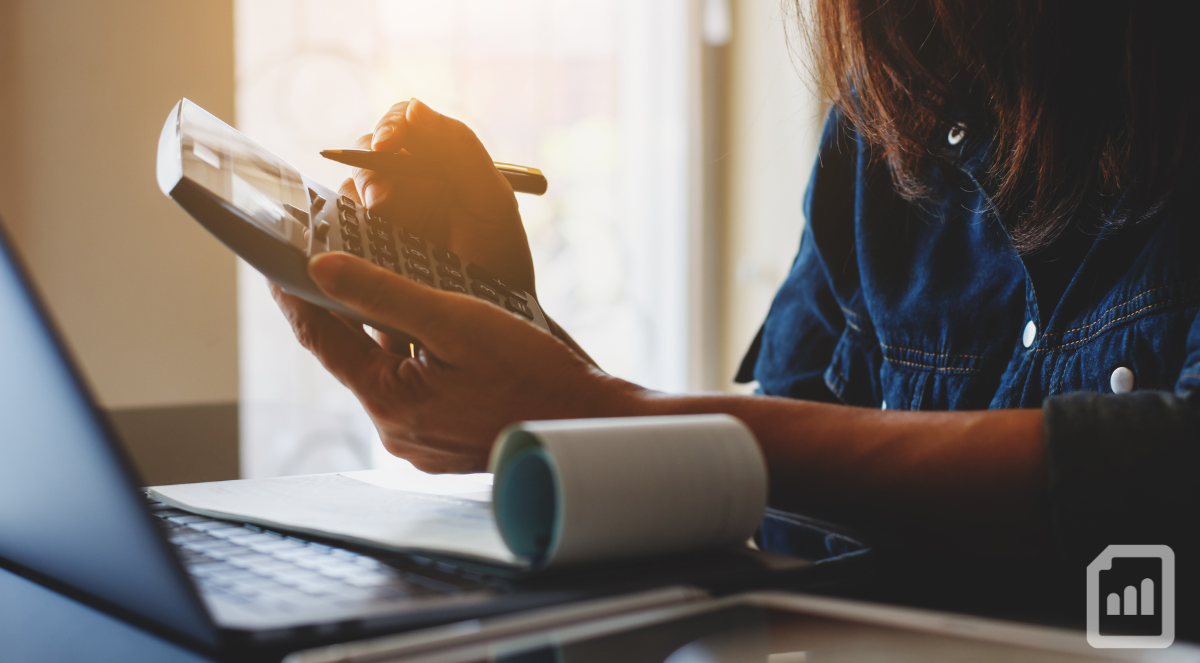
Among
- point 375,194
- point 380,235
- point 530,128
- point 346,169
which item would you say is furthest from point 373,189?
point 530,128

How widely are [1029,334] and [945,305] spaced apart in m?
0.06

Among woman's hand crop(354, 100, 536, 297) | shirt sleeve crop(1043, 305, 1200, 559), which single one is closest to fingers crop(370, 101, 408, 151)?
woman's hand crop(354, 100, 536, 297)

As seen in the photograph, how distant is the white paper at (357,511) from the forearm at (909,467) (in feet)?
0.36

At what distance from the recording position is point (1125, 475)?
0.29 meters

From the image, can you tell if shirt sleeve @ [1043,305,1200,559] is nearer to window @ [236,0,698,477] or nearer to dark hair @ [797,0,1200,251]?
dark hair @ [797,0,1200,251]

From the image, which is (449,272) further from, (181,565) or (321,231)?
(181,565)

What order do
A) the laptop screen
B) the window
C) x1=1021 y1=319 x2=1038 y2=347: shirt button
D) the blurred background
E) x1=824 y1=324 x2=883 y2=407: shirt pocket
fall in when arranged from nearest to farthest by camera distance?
the laptop screen < x1=1021 y1=319 x2=1038 y2=347: shirt button < x1=824 y1=324 x2=883 y2=407: shirt pocket < the blurred background < the window

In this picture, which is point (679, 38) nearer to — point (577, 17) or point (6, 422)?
point (577, 17)

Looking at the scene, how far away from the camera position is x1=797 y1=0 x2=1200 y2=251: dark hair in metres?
0.45

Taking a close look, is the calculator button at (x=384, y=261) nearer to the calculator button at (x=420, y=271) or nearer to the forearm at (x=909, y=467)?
the calculator button at (x=420, y=271)

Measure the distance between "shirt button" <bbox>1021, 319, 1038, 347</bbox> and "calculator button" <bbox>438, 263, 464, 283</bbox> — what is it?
1.19 ft

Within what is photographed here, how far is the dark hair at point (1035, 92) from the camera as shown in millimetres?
448

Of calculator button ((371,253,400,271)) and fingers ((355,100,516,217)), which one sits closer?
calculator button ((371,253,400,271))

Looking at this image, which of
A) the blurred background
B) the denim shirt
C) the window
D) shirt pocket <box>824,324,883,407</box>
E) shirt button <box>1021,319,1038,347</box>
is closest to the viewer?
the denim shirt
